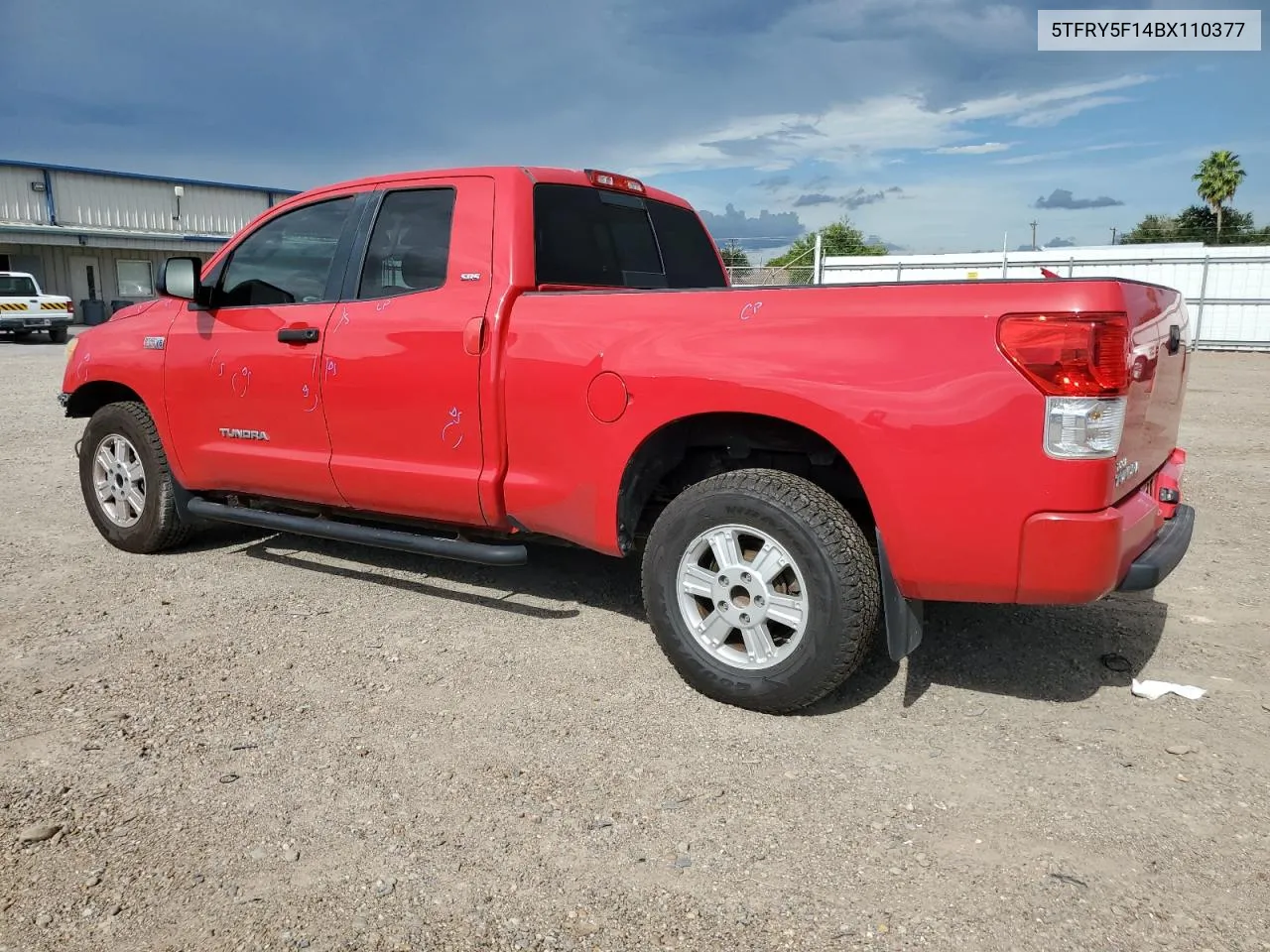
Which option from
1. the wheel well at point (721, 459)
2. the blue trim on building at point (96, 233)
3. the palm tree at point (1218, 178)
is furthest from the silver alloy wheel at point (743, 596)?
the palm tree at point (1218, 178)

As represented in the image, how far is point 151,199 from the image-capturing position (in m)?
36.2

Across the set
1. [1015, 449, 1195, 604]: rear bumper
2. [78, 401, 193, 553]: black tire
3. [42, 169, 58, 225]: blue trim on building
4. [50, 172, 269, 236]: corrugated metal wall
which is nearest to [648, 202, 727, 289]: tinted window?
[1015, 449, 1195, 604]: rear bumper

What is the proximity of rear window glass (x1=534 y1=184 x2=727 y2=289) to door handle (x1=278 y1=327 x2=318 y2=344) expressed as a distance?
3.73ft

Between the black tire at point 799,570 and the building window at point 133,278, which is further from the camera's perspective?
the building window at point 133,278

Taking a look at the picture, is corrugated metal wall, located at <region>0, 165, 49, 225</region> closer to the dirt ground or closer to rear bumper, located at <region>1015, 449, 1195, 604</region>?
the dirt ground

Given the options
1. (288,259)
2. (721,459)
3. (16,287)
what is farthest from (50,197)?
(721,459)

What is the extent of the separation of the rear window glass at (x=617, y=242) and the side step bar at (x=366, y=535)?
117 centimetres

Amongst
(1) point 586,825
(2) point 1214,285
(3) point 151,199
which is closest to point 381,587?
(1) point 586,825

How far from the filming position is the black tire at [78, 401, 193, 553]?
17.5 feet

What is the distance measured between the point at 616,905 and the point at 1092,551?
1.68 m

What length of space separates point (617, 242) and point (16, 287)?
2563 centimetres

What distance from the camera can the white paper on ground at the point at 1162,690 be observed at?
11.9 feet

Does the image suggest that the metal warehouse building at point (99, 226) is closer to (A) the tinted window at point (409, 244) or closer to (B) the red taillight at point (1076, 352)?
(A) the tinted window at point (409, 244)

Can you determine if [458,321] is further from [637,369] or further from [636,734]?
[636,734]
